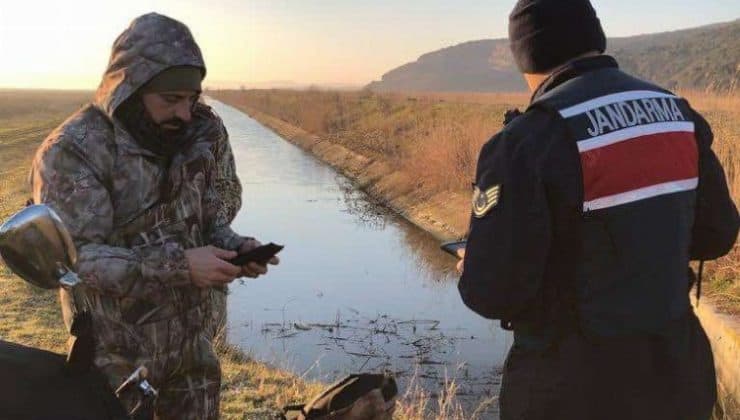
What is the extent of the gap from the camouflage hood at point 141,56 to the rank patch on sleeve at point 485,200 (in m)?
1.09

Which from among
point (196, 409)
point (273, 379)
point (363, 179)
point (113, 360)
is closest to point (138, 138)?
point (113, 360)

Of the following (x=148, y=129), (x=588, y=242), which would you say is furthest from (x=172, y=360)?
(x=588, y=242)

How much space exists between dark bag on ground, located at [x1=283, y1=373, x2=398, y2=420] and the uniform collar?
5.04 feet

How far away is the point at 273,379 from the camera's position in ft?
20.1

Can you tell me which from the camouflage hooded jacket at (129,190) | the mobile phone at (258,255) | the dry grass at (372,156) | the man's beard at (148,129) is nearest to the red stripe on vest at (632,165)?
the mobile phone at (258,255)

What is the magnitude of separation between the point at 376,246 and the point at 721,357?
31.3 feet

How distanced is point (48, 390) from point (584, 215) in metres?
1.35

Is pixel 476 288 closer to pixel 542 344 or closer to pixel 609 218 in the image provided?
pixel 542 344

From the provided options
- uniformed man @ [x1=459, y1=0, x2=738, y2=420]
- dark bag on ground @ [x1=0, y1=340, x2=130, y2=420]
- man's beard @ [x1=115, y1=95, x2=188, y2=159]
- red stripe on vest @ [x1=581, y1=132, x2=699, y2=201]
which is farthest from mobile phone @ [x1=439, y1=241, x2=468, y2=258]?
dark bag on ground @ [x1=0, y1=340, x2=130, y2=420]

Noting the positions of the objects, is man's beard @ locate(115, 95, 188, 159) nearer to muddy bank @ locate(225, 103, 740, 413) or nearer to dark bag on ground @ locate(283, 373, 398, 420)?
dark bag on ground @ locate(283, 373, 398, 420)

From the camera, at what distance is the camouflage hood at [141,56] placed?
7.88 feet

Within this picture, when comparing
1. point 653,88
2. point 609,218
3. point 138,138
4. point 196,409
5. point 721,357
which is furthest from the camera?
point 721,357

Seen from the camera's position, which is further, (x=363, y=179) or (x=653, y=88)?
(x=363, y=179)

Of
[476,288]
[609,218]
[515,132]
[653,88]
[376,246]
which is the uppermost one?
[653,88]
